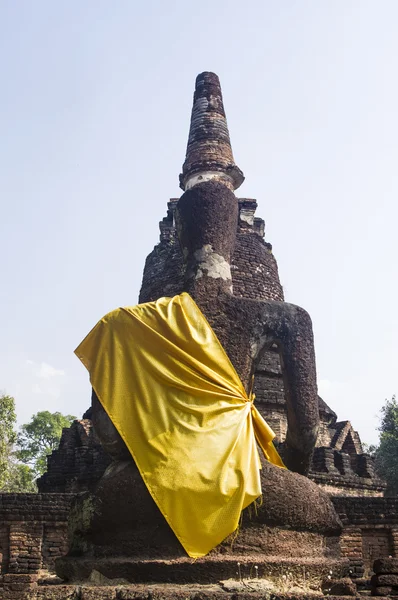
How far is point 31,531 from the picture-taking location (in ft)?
30.0

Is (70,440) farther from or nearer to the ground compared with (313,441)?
farther from the ground

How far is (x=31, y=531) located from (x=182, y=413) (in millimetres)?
6539

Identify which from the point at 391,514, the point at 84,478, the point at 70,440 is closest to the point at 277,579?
the point at 391,514

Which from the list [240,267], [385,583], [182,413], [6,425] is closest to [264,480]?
[182,413]

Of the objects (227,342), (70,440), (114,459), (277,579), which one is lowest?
(277,579)

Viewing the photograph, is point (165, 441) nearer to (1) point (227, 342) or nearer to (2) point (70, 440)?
(1) point (227, 342)

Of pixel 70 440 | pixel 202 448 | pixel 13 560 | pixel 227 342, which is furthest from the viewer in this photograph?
pixel 70 440

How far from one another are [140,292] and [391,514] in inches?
251

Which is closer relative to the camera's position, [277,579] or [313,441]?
[277,579]

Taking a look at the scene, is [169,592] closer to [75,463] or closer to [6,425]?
[75,463]

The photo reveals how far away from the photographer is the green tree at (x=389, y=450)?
24.9 meters

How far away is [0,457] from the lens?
2408 cm

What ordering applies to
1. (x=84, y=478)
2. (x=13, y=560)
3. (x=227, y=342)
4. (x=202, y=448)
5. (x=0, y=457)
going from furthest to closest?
1. (x=0, y=457)
2. (x=84, y=478)
3. (x=13, y=560)
4. (x=227, y=342)
5. (x=202, y=448)

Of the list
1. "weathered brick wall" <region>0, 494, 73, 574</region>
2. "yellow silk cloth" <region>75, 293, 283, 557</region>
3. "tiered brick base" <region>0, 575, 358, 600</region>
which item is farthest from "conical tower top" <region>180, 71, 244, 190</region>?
"weathered brick wall" <region>0, 494, 73, 574</region>
